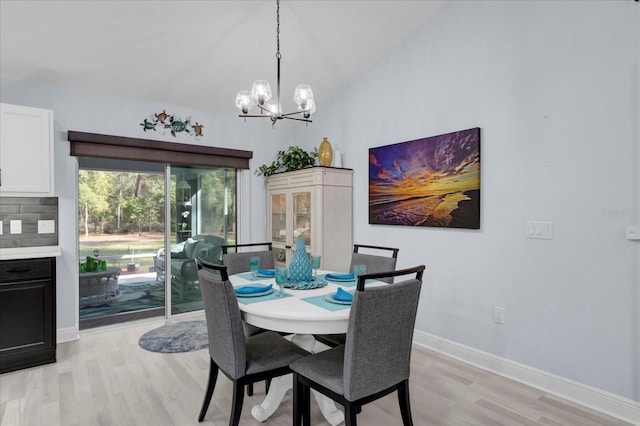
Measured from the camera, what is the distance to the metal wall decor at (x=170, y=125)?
152 inches

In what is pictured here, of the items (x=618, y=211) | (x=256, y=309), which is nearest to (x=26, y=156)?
(x=256, y=309)

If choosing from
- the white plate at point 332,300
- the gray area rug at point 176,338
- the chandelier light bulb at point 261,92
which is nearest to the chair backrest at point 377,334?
the white plate at point 332,300

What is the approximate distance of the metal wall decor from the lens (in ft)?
12.6

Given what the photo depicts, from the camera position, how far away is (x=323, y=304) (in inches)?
74.1

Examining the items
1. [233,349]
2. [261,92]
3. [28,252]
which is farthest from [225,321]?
[28,252]

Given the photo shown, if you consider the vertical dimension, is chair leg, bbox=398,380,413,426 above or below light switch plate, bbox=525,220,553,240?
below

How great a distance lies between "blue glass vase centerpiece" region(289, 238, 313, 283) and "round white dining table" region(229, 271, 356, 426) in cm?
9

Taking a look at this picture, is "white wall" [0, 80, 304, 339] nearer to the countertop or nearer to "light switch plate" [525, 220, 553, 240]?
the countertop

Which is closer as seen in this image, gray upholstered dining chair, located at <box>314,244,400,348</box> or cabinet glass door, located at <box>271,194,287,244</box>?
gray upholstered dining chair, located at <box>314,244,400,348</box>

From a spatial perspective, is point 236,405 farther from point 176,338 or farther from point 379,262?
point 176,338

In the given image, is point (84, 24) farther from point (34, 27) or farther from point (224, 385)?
point (224, 385)

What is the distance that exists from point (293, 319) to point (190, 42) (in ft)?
8.36

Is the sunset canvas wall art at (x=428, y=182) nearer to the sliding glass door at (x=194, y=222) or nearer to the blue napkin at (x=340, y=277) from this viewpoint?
the blue napkin at (x=340, y=277)

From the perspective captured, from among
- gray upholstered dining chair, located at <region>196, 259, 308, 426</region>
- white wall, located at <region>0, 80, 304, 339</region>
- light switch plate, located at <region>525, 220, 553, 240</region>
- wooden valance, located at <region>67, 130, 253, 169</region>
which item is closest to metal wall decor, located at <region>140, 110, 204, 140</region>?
white wall, located at <region>0, 80, 304, 339</region>
